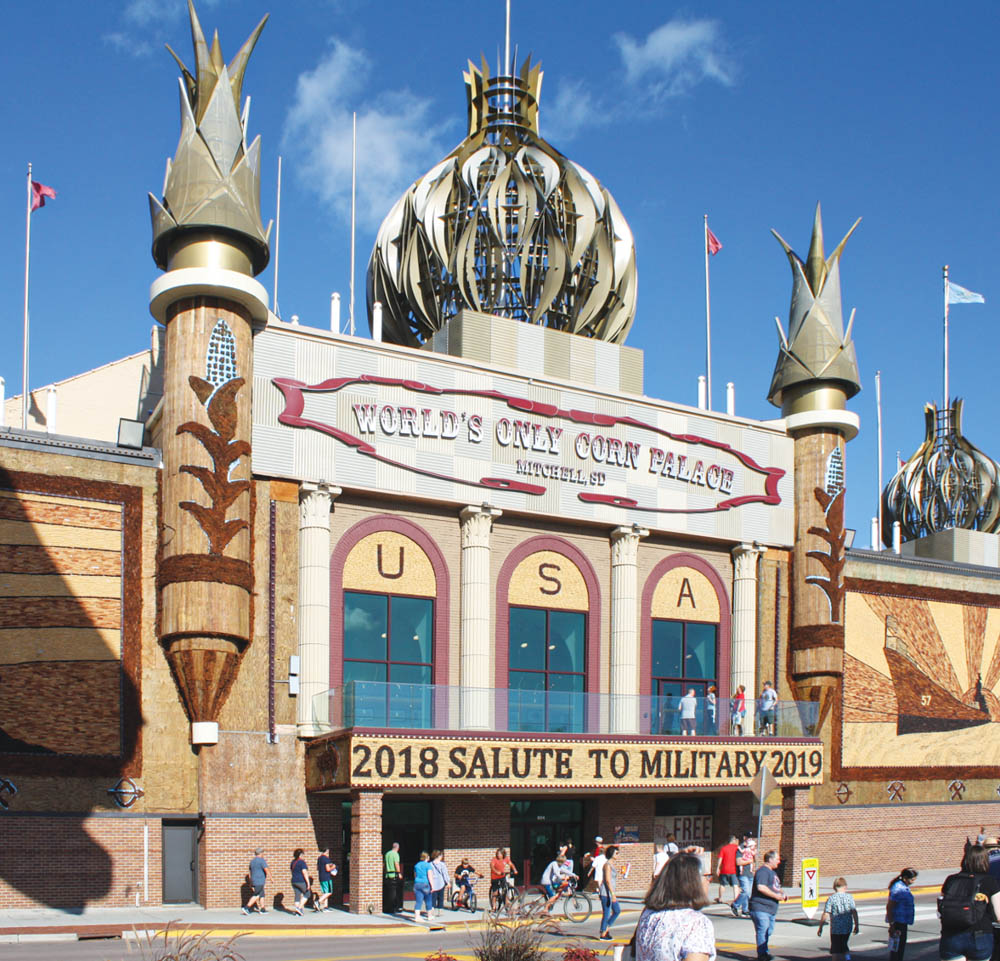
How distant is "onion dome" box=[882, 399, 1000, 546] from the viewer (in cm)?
5478

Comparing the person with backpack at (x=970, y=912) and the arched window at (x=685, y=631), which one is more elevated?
the arched window at (x=685, y=631)

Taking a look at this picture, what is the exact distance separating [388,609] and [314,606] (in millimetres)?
2499

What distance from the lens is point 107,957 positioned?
2200cm

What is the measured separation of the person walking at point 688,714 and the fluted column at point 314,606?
382 inches

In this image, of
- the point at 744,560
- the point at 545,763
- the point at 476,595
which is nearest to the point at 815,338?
the point at 744,560

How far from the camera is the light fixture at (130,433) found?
110ft

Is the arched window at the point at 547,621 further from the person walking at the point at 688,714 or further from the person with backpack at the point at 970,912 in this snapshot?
the person with backpack at the point at 970,912

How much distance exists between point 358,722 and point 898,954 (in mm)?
14802

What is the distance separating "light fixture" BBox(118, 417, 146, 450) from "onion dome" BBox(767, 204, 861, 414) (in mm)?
20755

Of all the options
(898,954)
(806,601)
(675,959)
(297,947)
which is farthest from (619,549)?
(675,959)

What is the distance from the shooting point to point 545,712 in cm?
3400

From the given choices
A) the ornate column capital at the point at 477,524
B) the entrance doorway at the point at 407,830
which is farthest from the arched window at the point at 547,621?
the entrance doorway at the point at 407,830

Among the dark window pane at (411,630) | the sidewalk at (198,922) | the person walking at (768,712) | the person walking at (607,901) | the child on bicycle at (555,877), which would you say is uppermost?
the dark window pane at (411,630)

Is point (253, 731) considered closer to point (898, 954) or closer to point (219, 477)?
point (219, 477)
